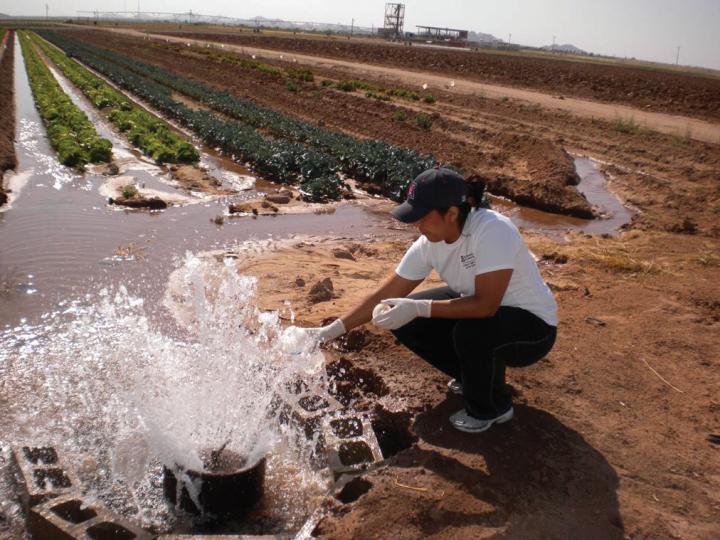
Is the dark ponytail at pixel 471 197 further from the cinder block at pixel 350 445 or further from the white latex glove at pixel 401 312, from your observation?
the cinder block at pixel 350 445

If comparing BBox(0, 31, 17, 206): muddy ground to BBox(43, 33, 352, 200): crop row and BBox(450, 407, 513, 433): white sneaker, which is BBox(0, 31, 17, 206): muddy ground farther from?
BBox(450, 407, 513, 433): white sneaker

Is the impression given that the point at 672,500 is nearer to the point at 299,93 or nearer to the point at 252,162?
the point at 252,162

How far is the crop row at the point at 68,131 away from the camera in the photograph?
33.8ft

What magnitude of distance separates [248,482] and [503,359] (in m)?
1.41

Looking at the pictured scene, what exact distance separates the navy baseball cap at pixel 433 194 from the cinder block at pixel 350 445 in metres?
1.19

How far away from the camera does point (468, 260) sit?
10.5ft

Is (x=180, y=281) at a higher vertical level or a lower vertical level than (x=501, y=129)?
lower

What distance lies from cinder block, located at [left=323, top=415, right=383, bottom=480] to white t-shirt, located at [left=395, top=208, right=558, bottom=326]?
0.87 m

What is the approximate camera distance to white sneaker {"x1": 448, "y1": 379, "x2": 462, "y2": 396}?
3.84 metres

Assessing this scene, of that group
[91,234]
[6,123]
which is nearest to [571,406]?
[91,234]

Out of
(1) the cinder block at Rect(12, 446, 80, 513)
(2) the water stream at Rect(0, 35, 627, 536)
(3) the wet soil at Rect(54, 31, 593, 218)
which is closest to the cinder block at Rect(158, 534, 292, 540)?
(2) the water stream at Rect(0, 35, 627, 536)

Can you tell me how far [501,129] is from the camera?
15.0 meters

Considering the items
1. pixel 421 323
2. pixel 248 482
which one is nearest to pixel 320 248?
pixel 421 323

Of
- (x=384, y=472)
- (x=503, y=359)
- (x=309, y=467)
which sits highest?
(x=503, y=359)
